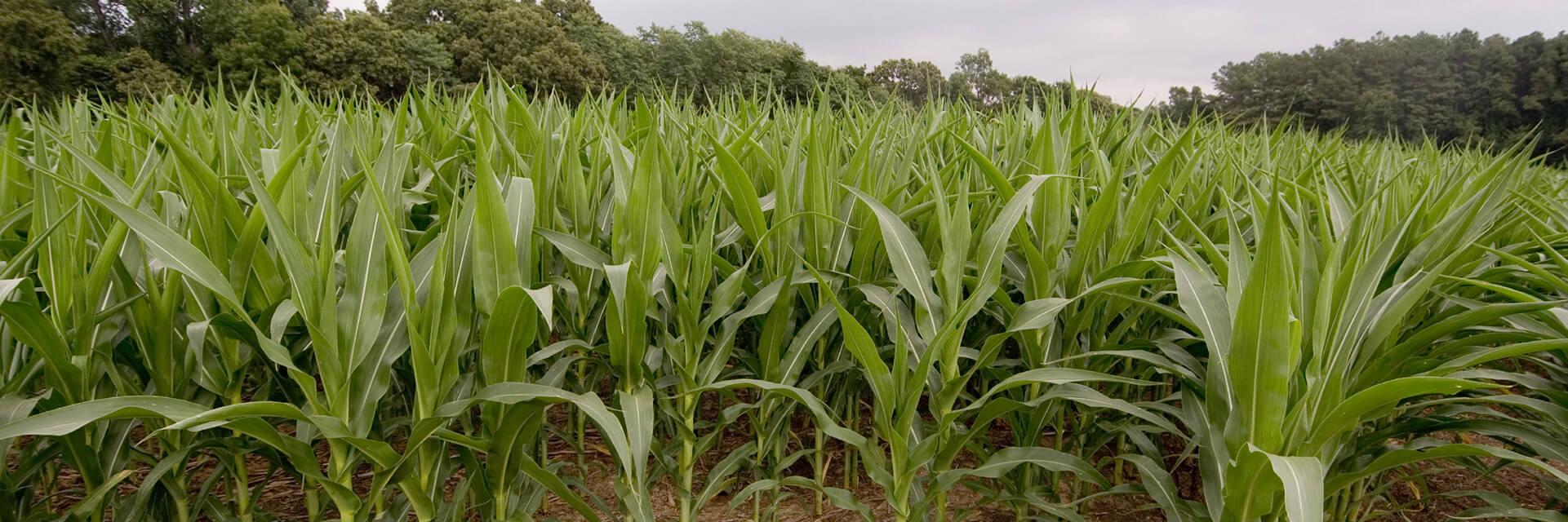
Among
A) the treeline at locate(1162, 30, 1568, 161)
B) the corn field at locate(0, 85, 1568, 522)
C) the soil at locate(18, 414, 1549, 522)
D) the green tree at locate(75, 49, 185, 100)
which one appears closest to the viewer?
the corn field at locate(0, 85, 1568, 522)

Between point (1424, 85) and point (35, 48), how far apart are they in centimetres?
4780

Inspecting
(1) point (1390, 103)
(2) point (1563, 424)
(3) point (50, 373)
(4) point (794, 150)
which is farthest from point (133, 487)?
(1) point (1390, 103)

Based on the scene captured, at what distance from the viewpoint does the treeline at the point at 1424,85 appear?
26.2 meters

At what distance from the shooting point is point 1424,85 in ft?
95.2

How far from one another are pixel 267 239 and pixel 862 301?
38.3 inches

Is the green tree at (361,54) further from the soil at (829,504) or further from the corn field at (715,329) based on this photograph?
the corn field at (715,329)

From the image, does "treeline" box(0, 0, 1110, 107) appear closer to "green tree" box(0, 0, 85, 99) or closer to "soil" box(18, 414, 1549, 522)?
"green tree" box(0, 0, 85, 99)

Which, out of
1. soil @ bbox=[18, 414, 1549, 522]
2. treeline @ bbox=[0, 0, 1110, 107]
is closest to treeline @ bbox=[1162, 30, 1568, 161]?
treeline @ bbox=[0, 0, 1110, 107]

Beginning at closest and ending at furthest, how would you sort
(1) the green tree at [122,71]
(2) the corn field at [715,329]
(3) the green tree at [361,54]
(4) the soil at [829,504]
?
1. (2) the corn field at [715,329]
2. (4) the soil at [829,504]
3. (1) the green tree at [122,71]
4. (3) the green tree at [361,54]

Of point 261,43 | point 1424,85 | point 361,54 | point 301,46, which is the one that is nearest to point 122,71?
point 261,43

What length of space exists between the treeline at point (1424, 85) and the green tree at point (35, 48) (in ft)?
115

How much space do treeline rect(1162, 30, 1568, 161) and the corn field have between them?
28.9 metres

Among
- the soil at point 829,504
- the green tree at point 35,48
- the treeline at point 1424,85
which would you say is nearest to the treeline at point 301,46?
the green tree at point 35,48

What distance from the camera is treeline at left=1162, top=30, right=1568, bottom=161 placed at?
2617 cm
